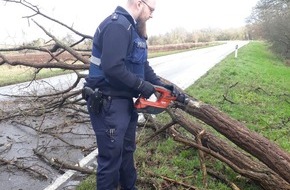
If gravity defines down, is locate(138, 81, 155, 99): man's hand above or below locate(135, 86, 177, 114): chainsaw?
above

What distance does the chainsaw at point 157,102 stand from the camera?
307cm

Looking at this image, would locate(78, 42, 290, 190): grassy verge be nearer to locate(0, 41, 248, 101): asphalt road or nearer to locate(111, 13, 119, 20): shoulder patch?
locate(0, 41, 248, 101): asphalt road

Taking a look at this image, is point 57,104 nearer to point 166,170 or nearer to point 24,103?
point 24,103

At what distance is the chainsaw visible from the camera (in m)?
3.07

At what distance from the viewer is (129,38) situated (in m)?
2.82

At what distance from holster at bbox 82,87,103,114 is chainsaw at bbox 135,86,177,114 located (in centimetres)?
33

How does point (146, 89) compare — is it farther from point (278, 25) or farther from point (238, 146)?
point (278, 25)

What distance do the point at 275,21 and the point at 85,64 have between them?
66.8ft

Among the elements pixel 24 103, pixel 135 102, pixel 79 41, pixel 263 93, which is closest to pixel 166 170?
pixel 135 102

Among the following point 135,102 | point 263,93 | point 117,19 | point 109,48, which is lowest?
point 263,93

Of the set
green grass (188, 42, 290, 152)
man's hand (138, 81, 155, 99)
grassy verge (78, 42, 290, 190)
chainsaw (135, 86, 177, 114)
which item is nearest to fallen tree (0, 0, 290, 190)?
grassy verge (78, 42, 290, 190)

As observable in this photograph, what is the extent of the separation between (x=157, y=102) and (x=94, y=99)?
0.56m

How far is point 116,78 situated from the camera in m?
2.82

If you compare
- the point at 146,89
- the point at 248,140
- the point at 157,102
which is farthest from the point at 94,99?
the point at 248,140
